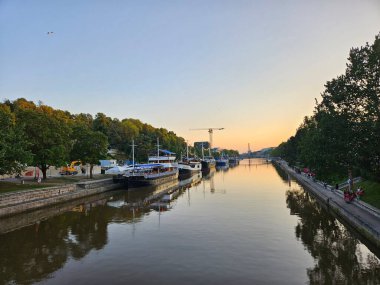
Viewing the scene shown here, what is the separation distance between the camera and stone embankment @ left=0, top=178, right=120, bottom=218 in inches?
1443

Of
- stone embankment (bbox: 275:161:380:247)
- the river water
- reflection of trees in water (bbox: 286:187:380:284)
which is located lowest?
reflection of trees in water (bbox: 286:187:380:284)

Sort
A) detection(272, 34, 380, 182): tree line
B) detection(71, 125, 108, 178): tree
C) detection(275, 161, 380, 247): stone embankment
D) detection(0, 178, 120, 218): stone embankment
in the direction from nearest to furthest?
detection(275, 161, 380, 247): stone embankment < detection(272, 34, 380, 182): tree line < detection(0, 178, 120, 218): stone embankment < detection(71, 125, 108, 178): tree

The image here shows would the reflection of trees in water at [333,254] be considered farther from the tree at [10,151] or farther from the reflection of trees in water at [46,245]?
the tree at [10,151]

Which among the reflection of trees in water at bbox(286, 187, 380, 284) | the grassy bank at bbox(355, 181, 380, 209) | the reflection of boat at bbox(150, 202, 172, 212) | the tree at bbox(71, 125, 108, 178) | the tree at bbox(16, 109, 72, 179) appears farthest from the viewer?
the tree at bbox(71, 125, 108, 178)

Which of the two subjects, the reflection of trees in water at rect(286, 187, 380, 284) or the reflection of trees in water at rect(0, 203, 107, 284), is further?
the reflection of trees in water at rect(0, 203, 107, 284)

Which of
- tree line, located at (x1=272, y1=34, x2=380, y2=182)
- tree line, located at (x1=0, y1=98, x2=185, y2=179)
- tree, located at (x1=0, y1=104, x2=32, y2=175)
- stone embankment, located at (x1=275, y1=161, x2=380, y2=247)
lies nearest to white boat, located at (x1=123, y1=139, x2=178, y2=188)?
tree line, located at (x1=0, y1=98, x2=185, y2=179)

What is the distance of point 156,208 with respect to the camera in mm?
43219

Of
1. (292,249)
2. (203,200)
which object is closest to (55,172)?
(203,200)

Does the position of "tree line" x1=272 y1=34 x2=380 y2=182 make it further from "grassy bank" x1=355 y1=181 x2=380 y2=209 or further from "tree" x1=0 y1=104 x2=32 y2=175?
"tree" x1=0 y1=104 x2=32 y2=175

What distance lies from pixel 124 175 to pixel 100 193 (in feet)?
33.6

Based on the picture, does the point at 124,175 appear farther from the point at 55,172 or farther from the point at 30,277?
the point at 30,277

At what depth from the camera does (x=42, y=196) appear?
43750mm

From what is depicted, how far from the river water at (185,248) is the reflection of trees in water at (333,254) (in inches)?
2.2

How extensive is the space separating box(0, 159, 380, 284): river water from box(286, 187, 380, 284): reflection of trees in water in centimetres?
5
